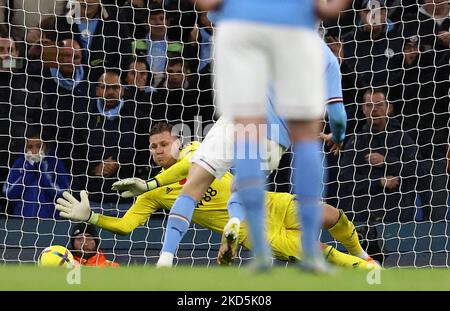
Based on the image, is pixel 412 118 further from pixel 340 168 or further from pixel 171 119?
pixel 171 119

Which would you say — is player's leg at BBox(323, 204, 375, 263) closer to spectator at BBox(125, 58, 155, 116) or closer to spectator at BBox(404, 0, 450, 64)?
spectator at BBox(404, 0, 450, 64)

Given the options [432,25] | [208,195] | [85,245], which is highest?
[432,25]

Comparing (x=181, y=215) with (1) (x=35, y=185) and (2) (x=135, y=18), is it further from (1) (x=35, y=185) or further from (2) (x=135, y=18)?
(2) (x=135, y=18)

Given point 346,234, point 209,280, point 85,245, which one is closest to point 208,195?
point 346,234

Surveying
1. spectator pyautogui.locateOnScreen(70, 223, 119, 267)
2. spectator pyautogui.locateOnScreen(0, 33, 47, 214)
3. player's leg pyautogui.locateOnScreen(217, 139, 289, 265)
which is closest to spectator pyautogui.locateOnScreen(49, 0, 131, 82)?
spectator pyautogui.locateOnScreen(0, 33, 47, 214)

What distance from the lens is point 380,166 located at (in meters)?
10.2

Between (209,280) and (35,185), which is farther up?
(209,280)

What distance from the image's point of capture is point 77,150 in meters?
10.4

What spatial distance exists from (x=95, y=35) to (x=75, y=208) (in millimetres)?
1758

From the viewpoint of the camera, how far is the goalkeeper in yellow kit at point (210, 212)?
8805 mm

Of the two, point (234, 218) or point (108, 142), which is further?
point (108, 142)

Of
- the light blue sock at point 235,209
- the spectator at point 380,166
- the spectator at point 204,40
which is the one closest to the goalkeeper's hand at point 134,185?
the light blue sock at point 235,209

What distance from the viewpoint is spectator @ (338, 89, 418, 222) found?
33.3 ft

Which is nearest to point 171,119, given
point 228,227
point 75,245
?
point 75,245
